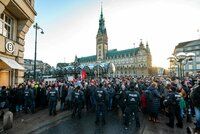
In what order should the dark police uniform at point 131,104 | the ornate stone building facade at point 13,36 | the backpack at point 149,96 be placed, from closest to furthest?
1. the dark police uniform at point 131,104
2. the backpack at point 149,96
3. the ornate stone building facade at point 13,36

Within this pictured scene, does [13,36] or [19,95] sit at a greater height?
[13,36]

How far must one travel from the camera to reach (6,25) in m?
15.5

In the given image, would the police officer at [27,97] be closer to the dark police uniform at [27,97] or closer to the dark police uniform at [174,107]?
the dark police uniform at [27,97]

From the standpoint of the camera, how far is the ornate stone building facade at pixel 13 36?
14254 millimetres

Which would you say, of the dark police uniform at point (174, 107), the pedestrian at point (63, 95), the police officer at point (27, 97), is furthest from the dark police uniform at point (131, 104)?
the pedestrian at point (63, 95)

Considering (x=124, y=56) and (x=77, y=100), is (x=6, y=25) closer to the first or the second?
(x=77, y=100)

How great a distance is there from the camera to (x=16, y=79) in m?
16.8

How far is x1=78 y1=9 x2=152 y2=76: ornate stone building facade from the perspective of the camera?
134625mm

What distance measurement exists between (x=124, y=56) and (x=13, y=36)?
457 feet

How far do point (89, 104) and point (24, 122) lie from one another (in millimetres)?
6070

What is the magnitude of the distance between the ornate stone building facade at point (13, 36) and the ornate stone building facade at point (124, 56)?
117 m

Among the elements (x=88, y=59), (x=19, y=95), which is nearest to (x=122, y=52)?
(x=88, y=59)

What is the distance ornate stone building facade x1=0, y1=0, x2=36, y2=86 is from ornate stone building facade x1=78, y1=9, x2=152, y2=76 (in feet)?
382

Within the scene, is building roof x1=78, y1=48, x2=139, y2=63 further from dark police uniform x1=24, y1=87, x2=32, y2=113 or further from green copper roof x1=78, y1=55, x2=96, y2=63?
dark police uniform x1=24, y1=87, x2=32, y2=113
